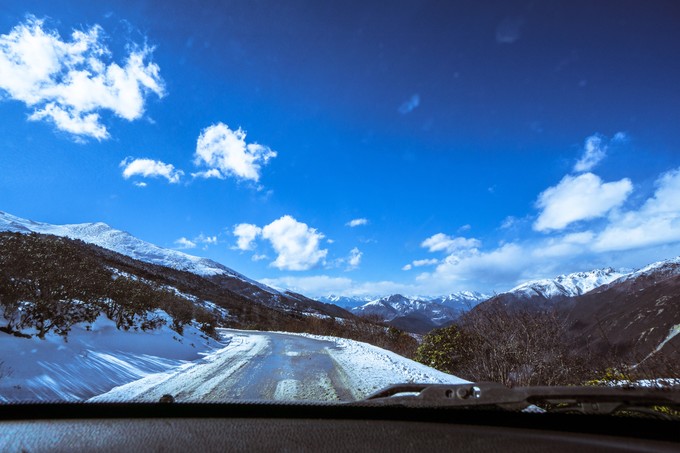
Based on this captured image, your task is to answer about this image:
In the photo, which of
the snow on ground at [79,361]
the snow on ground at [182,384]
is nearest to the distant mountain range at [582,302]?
the snow on ground at [182,384]

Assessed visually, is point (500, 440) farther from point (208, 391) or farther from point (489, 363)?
point (489, 363)

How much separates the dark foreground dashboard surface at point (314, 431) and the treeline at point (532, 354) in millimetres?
6718

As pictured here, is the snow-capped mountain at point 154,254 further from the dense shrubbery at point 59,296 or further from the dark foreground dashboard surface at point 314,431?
the dark foreground dashboard surface at point 314,431

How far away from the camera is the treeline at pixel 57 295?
8984mm

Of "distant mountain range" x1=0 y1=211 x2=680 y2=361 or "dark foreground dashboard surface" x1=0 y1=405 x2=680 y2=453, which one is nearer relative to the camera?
"dark foreground dashboard surface" x1=0 y1=405 x2=680 y2=453

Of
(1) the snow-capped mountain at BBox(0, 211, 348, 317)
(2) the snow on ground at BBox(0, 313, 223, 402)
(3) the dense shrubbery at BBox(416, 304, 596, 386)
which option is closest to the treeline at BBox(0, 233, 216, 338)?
(2) the snow on ground at BBox(0, 313, 223, 402)

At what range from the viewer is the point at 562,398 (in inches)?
81.8

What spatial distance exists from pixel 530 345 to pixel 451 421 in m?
8.99

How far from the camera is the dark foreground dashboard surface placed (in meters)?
1.69

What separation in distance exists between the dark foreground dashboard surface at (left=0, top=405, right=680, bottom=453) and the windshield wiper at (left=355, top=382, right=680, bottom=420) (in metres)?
0.11

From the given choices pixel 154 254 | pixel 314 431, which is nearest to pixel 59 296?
pixel 314 431

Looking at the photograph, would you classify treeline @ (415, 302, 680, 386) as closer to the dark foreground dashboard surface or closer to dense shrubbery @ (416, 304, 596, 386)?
dense shrubbery @ (416, 304, 596, 386)

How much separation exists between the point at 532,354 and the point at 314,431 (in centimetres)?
941

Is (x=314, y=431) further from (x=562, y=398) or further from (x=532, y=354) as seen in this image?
(x=532, y=354)
